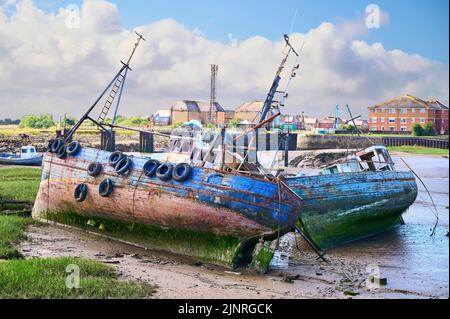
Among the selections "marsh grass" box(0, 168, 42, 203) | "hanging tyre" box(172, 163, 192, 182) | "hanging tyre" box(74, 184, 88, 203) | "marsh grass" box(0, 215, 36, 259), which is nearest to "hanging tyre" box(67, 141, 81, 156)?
"hanging tyre" box(74, 184, 88, 203)

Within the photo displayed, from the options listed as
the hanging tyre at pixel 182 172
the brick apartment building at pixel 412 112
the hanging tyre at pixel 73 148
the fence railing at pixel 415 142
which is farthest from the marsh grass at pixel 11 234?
the fence railing at pixel 415 142

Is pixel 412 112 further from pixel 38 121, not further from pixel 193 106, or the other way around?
pixel 38 121

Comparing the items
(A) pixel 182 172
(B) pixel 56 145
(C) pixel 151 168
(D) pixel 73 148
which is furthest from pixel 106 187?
(B) pixel 56 145

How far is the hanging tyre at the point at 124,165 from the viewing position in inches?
627

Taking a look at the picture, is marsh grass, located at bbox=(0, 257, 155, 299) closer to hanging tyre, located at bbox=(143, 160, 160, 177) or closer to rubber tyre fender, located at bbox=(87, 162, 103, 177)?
hanging tyre, located at bbox=(143, 160, 160, 177)

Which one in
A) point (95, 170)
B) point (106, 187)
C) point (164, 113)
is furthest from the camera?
point (164, 113)

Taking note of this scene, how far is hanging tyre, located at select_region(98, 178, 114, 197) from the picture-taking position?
1616 cm

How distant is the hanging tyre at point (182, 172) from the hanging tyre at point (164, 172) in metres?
0.17

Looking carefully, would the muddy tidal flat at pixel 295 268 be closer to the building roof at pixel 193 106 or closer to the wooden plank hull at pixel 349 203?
the wooden plank hull at pixel 349 203

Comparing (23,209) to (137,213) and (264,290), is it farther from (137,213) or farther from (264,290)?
(264,290)

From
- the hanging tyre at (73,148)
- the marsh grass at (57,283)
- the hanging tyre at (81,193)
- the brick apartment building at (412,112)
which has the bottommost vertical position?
the marsh grass at (57,283)

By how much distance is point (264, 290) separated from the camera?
12.0 m

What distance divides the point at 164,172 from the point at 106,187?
212 cm

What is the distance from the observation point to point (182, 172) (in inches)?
577
